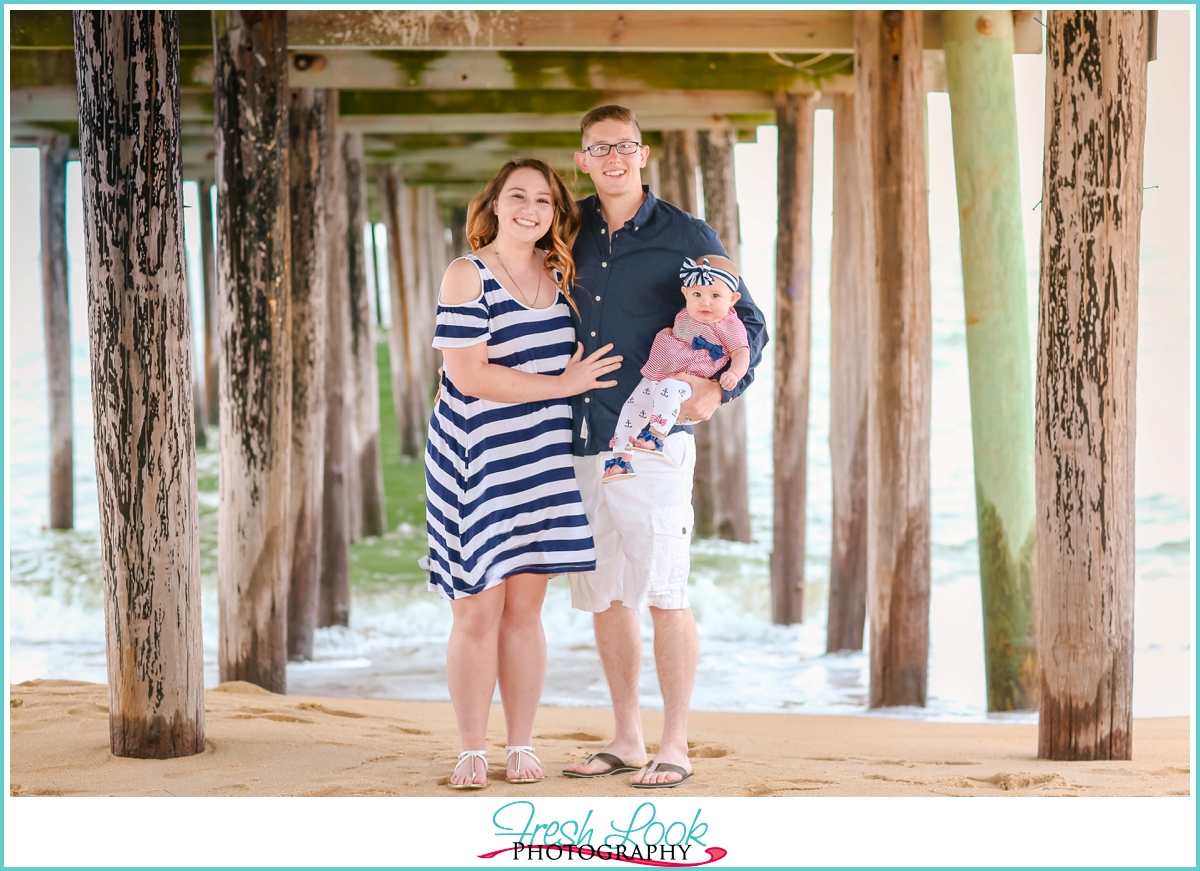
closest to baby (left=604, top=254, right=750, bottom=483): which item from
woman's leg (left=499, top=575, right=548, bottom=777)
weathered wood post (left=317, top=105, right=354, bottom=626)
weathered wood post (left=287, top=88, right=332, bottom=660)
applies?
woman's leg (left=499, top=575, right=548, bottom=777)

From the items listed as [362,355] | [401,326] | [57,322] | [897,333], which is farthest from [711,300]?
[401,326]

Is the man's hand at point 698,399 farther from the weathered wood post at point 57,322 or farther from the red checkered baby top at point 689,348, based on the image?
the weathered wood post at point 57,322

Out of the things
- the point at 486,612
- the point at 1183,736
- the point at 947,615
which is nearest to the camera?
the point at 486,612

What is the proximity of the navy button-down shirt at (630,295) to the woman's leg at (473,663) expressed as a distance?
0.53 m

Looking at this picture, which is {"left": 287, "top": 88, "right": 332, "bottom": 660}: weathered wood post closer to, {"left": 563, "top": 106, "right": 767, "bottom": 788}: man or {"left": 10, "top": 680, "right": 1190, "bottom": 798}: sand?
{"left": 10, "top": 680, "right": 1190, "bottom": 798}: sand

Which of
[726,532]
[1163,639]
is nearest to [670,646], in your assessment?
[1163,639]

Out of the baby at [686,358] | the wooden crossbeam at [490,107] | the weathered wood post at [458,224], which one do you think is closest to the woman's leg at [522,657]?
the baby at [686,358]

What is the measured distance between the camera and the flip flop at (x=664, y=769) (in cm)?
316

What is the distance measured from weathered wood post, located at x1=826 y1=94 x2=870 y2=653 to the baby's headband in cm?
345

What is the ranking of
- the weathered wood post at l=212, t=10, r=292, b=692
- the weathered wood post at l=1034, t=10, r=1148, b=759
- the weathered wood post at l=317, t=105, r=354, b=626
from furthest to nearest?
the weathered wood post at l=317, t=105, r=354, b=626 → the weathered wood post at l=212, t=10, r=292, b=692 → the weathered wood post at l=1034, t=10, r=1148, b=759

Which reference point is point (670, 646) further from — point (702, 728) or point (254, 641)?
point (254, 641)

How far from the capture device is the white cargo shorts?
3.20 metres

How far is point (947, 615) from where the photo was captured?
28.0 feet

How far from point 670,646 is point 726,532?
724 cm
